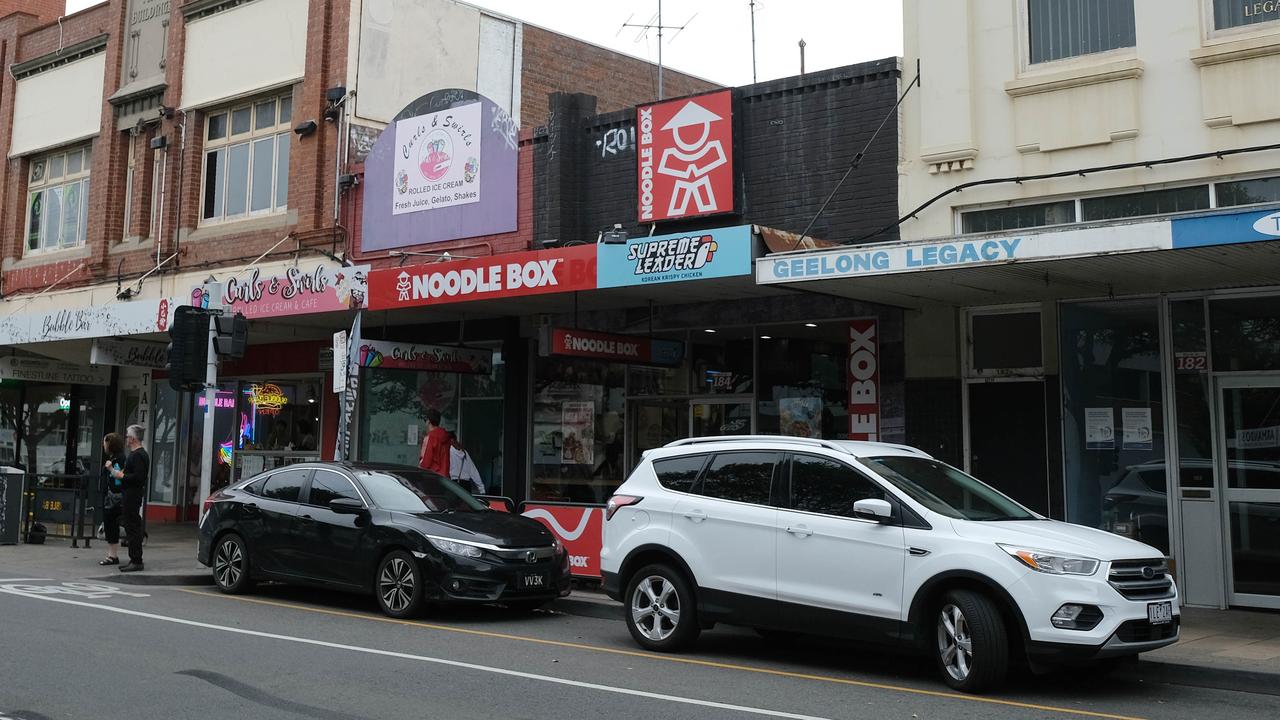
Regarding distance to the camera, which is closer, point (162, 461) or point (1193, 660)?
point (1193, 660)

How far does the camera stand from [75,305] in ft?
76.3

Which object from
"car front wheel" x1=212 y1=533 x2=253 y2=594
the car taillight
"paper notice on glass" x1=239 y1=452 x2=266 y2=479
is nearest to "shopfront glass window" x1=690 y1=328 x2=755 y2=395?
the car taillight

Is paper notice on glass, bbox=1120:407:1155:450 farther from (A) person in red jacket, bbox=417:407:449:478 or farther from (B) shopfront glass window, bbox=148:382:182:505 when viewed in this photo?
(B) shopfront glass window, bbox=148:382:182:505

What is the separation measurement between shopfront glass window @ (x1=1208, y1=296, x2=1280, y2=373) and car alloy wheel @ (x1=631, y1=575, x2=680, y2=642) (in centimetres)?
619

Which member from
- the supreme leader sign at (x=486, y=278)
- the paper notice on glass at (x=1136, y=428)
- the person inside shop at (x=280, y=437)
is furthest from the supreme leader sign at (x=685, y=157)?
the person inside shop at (x=280, y=437)

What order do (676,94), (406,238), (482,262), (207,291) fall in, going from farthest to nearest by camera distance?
1. (676,94)
2. (406,238)
3. (207,291)
4. (482,262)

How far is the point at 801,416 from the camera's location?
14.7 metres

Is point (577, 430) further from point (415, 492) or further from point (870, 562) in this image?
point (870, 562)

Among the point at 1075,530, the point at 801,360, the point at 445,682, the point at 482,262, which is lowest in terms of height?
the point at 445,682

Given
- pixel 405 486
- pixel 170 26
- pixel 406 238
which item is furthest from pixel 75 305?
pixel 405 486

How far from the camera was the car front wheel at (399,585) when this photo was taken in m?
11.3

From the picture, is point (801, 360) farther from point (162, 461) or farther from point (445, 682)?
point (162, 461)

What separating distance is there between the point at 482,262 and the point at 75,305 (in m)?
12.9

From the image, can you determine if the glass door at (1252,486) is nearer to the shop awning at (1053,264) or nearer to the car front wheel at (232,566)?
the shop awning at (1053,264)
